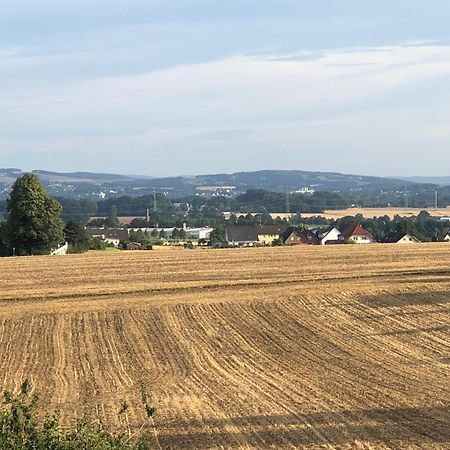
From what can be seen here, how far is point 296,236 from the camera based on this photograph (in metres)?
89.4

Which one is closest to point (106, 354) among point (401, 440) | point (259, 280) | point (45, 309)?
point (45, 309)

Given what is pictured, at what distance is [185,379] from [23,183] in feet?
113

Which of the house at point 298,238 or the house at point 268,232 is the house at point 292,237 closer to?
the house at point 298,238

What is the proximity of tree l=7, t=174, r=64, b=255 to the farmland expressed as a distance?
11.3 m

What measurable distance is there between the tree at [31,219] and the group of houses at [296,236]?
31.5 meters

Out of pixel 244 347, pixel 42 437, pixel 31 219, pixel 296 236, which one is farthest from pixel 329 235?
pixel 42 437

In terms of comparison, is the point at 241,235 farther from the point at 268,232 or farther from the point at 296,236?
the point at 296,236

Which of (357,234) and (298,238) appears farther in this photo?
(357,234)

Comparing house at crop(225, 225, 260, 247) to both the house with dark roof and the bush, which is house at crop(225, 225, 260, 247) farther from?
the bush

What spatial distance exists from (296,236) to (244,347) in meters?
65.1

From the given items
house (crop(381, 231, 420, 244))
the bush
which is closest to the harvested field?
house (crop(381, 231, 420, 244))

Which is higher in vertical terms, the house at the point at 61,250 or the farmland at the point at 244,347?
the farmland at the point at 244,347

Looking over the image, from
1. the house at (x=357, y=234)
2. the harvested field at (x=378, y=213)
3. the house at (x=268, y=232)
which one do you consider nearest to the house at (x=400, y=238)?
the house at (x=357, y=234)

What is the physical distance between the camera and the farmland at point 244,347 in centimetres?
1714
